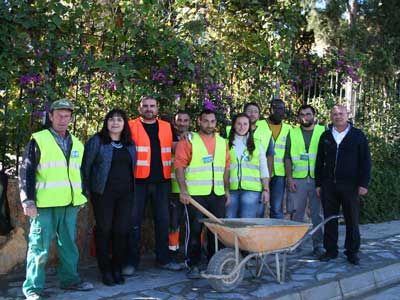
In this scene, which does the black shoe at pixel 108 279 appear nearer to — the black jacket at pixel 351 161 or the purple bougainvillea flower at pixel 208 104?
the purple bougainvillea flower at pixel 208 104

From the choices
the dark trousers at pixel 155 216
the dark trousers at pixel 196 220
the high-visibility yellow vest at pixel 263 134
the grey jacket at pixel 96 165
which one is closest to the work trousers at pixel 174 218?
the dark trousers at pixel 155 216

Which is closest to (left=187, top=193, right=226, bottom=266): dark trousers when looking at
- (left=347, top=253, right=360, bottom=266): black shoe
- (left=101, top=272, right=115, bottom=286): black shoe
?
(left=101, top=272, right=115, bottom=286): black shoe

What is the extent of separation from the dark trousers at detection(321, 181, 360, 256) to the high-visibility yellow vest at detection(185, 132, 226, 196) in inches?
59.8

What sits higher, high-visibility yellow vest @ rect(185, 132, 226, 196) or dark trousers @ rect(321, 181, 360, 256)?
high-visibility yellow vest @ rect(185, 132, 226, 196)

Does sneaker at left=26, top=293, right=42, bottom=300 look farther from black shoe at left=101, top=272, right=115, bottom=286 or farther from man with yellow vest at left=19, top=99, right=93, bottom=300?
black shoe at left=101, top=272, right=115, bottom=286

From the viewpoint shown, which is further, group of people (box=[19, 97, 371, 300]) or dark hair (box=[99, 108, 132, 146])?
dark hair (box=[99, 108, 132, 146])

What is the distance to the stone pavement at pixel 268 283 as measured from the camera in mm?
5430

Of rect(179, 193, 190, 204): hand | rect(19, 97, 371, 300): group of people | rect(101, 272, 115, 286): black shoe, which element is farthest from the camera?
rect(179, 193, 190, 204): hand

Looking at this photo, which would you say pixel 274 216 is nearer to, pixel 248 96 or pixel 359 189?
pixel 359 189

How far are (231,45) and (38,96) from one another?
11.5 ft

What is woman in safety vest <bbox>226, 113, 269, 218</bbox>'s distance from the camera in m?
6.43

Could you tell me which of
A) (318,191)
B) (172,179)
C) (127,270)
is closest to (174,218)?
(172,179)

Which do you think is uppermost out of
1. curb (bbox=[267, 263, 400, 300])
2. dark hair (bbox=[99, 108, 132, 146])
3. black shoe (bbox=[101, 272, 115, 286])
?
dark hair (bbox=[99, 108, 132, 146])

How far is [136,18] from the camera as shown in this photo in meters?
6.76
